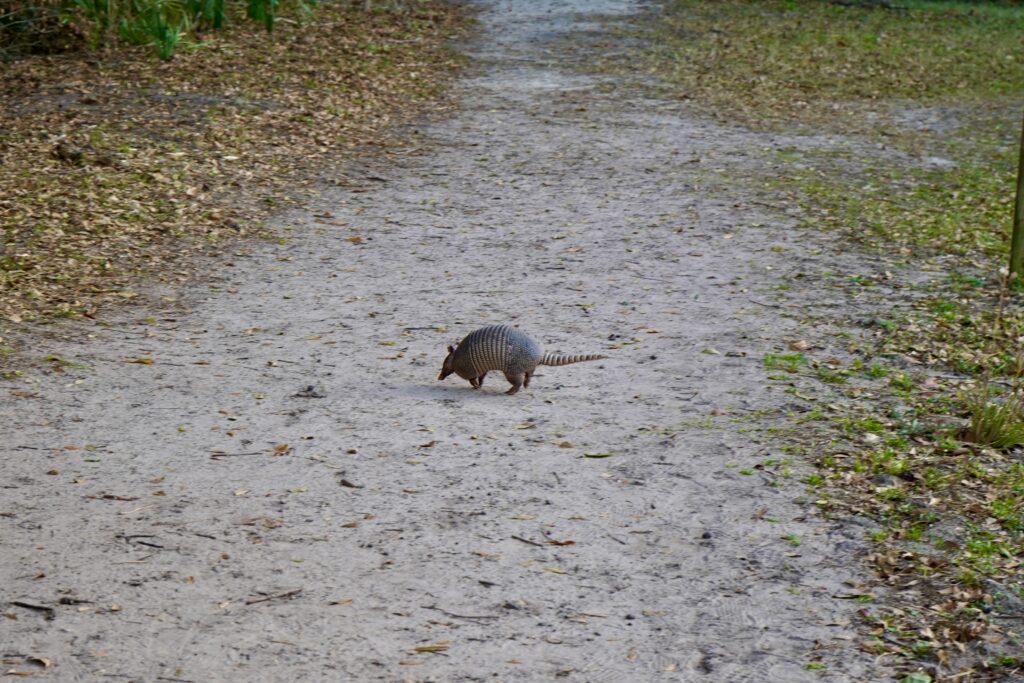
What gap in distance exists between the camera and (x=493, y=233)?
9.05 m

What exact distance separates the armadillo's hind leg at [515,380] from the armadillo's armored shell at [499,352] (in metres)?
0.03

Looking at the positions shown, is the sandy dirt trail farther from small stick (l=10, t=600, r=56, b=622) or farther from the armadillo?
the armadillo

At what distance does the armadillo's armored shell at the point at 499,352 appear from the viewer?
5.85 metres

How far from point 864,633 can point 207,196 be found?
699cm

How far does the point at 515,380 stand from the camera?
5977mm

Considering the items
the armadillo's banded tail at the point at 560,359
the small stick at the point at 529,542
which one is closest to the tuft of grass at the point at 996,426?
the armadillo's banded tail at the point at 560,359

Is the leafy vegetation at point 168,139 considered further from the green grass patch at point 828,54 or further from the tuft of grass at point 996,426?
the tuft of grass at point 996,426

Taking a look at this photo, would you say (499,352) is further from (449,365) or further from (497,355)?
(449,365)

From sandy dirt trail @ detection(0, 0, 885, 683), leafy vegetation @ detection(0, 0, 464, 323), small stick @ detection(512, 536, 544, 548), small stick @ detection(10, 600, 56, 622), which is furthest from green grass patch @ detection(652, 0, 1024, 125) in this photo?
small stick @ detection(10, 600, 56, 622)

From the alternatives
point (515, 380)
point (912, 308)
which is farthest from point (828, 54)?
point (515, 380)

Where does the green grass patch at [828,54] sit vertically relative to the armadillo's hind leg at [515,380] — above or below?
above

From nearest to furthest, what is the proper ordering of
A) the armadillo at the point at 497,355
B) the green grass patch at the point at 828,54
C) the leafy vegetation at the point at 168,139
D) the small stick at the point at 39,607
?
1. the small stick at the point at 39,607
2. the armadillo at the point at 497,355
3. the leafy vegetation at the point at 168,139
4. the green grass patch at the point at 828,54

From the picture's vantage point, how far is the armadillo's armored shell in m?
5.85

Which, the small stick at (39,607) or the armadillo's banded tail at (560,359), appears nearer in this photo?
the small stick at (39,607)
